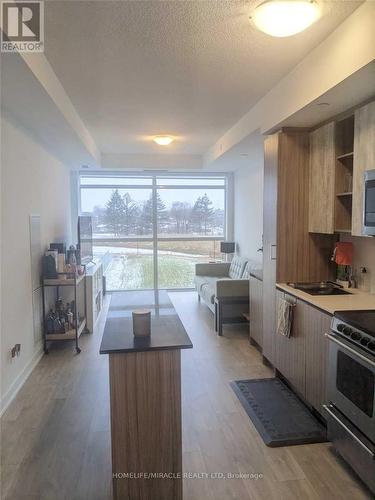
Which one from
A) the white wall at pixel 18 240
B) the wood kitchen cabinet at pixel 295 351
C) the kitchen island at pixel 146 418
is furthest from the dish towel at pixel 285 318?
the white wall at pixel 18 240

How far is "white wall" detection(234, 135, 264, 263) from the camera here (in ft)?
19.6

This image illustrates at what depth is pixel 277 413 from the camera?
9.41ft

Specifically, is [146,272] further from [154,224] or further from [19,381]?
[19,381]

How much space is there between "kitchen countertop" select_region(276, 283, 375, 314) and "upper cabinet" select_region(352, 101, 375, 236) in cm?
53

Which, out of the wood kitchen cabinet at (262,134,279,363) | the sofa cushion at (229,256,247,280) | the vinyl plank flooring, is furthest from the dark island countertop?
the sofa cushion at (229,256,247,280)

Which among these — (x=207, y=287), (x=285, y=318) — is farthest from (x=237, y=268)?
(x=285, y=318)

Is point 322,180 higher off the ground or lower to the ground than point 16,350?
higher

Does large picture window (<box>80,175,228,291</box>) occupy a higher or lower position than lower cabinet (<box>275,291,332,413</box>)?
higher

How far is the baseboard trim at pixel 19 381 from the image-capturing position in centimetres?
296

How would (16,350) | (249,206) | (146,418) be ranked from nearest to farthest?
A: (146,418) → (16,350) → (249,206)

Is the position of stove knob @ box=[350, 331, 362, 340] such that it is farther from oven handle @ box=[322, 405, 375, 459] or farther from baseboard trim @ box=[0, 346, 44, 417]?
baseboard trim @ box=[0, 346, 44, 417]

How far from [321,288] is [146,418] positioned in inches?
79.7

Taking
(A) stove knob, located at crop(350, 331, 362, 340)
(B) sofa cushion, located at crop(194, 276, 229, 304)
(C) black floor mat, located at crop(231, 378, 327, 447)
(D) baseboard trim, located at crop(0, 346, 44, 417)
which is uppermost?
(A) stove knob, located at crop(350, 331, 362, 340)

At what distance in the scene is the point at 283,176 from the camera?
3.41 metres
